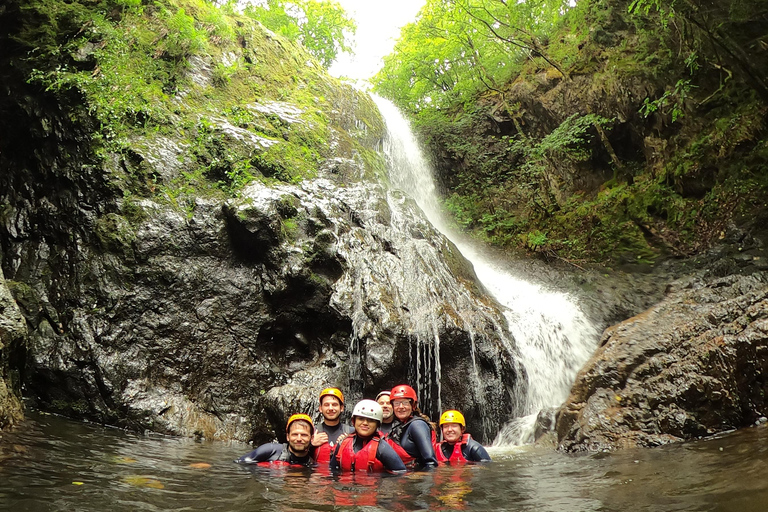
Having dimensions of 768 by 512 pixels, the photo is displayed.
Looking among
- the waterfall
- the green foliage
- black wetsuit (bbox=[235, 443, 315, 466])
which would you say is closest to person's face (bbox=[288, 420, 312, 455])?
black wetsuit (bbox=[235, 443, 315, 466])

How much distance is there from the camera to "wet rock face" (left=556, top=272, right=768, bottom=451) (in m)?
5.56

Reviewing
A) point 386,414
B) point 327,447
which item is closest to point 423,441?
point 386,414

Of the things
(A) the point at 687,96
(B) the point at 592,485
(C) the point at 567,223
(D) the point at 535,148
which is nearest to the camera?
(B) the point at 592,485

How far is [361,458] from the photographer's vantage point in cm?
506

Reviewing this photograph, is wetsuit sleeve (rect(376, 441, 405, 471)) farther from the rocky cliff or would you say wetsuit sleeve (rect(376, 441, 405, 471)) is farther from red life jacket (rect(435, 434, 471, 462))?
the rocky cliff

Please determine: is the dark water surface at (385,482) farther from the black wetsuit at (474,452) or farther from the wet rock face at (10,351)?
the wet rock face at (10,351)

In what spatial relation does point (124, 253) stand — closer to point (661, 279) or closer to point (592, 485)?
point (592, 485)

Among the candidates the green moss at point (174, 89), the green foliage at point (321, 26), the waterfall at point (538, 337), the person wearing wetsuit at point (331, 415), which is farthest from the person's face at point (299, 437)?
the green foliage at point (321, 26)

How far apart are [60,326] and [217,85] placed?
22.4 ft

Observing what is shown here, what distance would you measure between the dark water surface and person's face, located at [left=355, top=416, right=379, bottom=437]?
58 cm

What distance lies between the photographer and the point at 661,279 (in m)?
10.7

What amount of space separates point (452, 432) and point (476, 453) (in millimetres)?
389

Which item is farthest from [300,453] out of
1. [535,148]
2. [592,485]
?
[535,148]

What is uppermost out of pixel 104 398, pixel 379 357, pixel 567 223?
pixel 567 223
